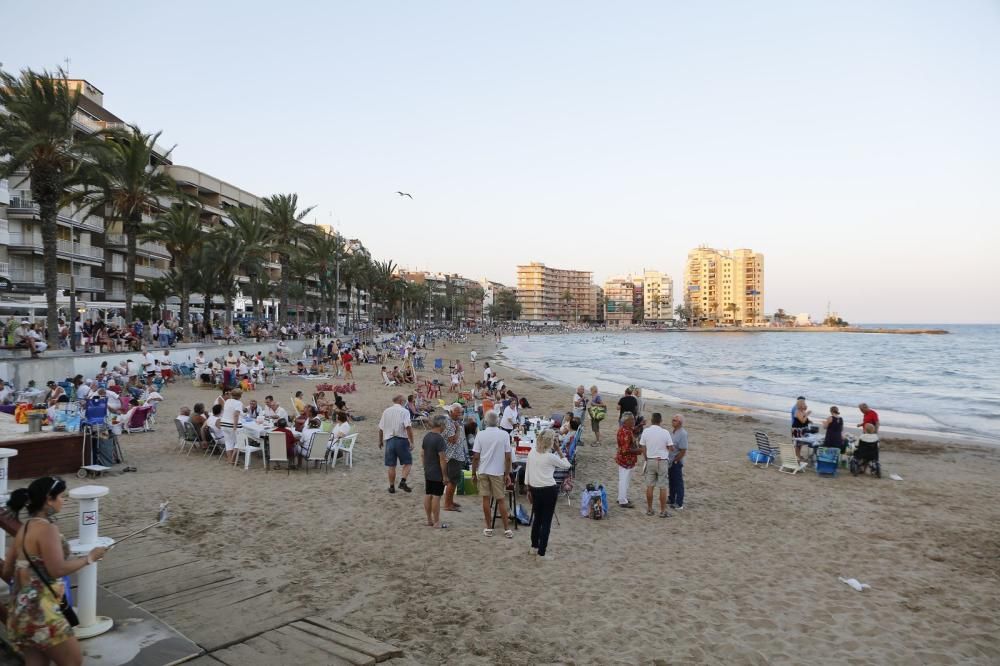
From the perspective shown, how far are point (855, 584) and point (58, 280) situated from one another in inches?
1821

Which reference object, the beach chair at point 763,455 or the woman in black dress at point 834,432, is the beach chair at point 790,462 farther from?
the woman in black dress at point 834,432

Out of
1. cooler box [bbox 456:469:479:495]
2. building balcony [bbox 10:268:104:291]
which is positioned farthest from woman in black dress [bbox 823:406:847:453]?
building balcony [bbox 10:268:104:291]

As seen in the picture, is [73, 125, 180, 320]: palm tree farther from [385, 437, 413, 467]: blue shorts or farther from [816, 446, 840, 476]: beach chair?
[816, 446, 840, 476]: beach chair

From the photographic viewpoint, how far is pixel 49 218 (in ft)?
72.8

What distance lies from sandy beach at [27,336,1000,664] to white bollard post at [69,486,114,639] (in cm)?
174

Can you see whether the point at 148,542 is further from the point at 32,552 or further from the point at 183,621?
the point at 32,552

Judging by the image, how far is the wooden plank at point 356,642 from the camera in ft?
15.0

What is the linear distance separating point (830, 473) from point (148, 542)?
11.7 m

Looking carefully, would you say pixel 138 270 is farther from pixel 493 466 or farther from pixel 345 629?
pixel 345 629

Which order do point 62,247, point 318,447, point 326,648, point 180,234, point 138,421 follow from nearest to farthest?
point 326,648 → point 318,447 → point 138,421 → point 180,234 → point 62,247

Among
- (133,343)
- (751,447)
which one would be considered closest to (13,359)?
(133,343)

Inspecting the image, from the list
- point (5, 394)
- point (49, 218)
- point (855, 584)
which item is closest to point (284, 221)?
point (49, 218)

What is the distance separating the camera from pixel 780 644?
5.27m

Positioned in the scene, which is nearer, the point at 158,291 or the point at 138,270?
the point at 158,291
